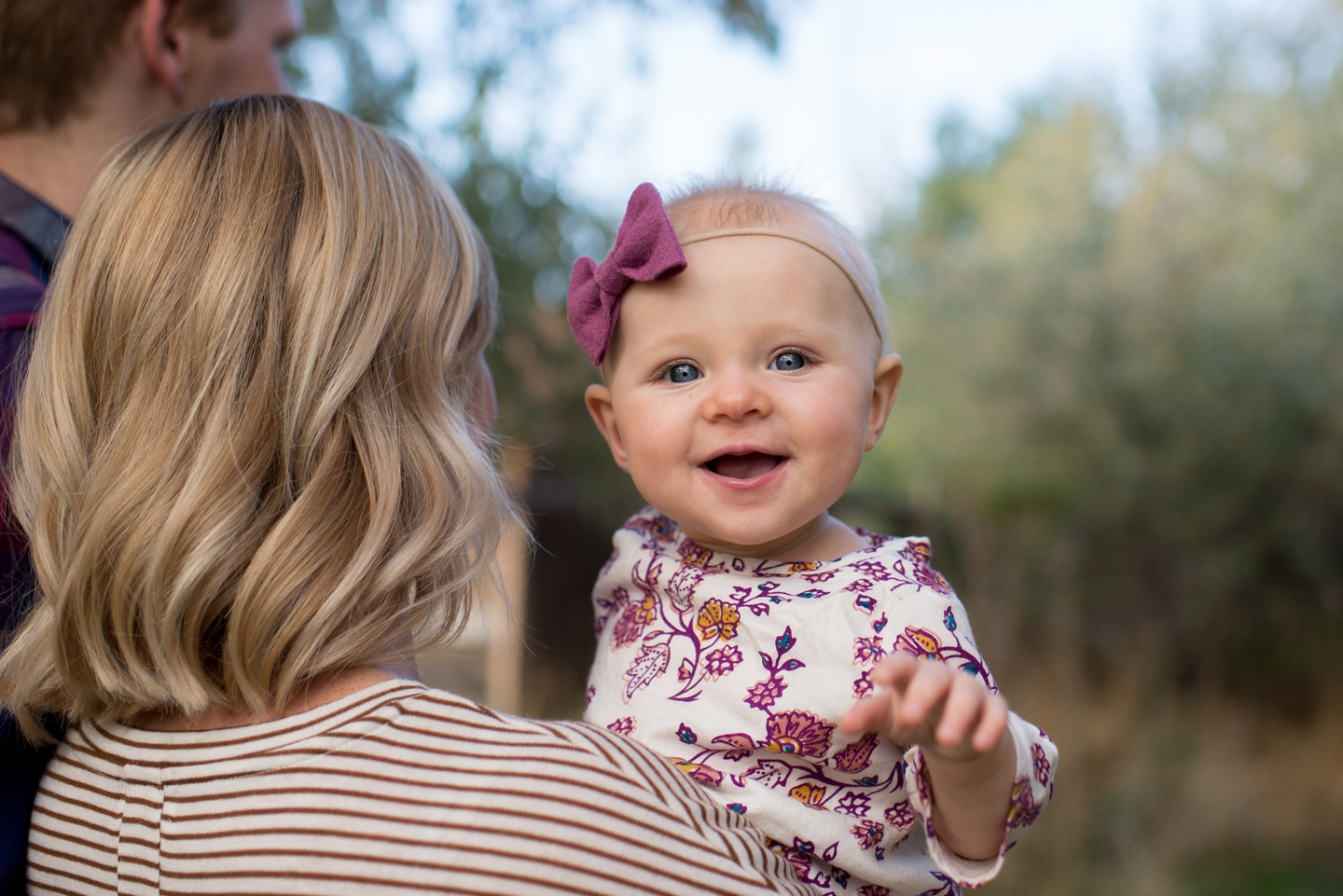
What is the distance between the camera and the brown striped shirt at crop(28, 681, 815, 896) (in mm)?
1159

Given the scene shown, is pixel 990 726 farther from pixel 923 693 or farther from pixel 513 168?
pixel 513 168

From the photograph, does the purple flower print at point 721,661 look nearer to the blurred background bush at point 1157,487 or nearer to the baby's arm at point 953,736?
the baby's arm at point 953,736

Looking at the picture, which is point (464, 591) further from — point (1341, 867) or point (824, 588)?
point (1341, 867)

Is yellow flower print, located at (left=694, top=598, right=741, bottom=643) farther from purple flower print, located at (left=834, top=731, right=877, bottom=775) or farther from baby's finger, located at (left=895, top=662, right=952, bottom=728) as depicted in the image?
baby's finger, located at (left=895, top=662, right=952, bottom=728)

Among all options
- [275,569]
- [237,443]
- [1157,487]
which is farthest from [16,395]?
[1157,487]

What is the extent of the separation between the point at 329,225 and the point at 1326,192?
25.1ft

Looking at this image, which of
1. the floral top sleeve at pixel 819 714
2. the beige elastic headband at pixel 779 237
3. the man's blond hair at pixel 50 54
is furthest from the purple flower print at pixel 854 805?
the man's blond hair at pixel 50 54

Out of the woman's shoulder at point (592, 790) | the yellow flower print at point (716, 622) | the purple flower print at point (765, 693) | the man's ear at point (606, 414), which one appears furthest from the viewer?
the man's ear at point (606, 414)

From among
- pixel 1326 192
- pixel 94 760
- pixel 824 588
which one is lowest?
pixel 94 760

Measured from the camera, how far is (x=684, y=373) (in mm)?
1568

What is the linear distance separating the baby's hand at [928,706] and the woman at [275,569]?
0.85ft

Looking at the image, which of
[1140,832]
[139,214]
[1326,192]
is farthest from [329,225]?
[1326,192]

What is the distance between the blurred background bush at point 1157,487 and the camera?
596 centimetres

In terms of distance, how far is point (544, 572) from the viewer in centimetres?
777
